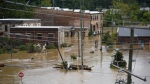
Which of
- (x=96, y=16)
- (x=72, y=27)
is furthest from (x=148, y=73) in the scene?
(x=96, y=16)

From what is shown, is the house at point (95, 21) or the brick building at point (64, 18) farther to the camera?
the house at point (95, 21)

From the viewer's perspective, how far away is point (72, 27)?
130 ft

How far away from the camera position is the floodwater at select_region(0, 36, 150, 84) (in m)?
18.7

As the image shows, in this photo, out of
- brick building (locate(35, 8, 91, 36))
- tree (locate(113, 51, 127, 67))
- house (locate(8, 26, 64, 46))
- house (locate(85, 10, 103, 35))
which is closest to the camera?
tree (locate(113, 51, 127, 67))

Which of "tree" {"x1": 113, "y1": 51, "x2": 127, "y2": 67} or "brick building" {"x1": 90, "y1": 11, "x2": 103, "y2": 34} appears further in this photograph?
"brick building" {"x1": 90, "y1": 11, "x2": 103, "y2": 34}

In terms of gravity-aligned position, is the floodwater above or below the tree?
below

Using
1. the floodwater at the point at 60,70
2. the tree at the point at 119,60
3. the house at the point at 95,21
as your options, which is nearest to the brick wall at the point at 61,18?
the house at the point at 95,21

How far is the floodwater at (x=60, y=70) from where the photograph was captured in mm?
18688

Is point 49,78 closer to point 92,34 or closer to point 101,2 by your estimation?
point 92,34

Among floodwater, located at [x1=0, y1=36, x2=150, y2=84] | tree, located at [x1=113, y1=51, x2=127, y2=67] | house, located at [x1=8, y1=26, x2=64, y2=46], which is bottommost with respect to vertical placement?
floodwater, located at [x1=0, y1=36, x2=150, y2=84]

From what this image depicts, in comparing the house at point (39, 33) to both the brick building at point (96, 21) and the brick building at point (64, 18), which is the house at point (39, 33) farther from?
the brick building at point (96, 21)

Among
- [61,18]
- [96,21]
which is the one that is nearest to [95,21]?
[96,21]

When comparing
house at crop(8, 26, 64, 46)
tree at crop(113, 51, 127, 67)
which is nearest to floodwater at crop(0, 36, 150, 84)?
tree at crop(113, 51, 127, 67)

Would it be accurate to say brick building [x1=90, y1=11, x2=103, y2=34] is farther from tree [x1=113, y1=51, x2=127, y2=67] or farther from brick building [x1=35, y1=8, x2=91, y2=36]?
tree [x1=113, y1=51, x2=127, y2=67]
